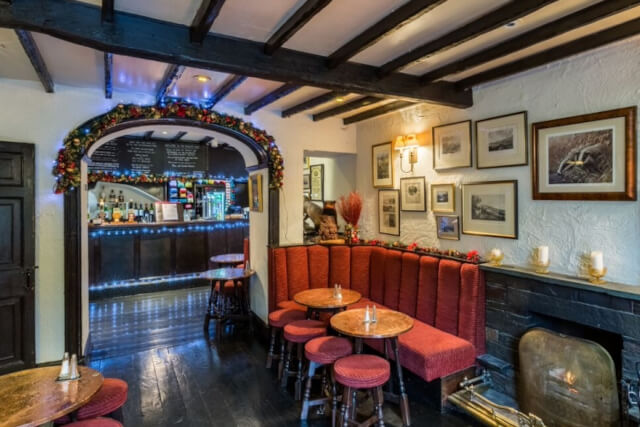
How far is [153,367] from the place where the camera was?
3613 millimetres

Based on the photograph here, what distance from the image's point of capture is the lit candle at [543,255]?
2.80 m

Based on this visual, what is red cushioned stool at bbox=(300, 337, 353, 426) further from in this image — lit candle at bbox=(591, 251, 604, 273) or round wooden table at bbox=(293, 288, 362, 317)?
lit candle at bbox=(591, 251, 604, 273)

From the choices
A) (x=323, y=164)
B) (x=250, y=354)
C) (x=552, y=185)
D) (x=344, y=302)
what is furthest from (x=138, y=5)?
(x=323, y=164)

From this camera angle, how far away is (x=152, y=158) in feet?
22.3

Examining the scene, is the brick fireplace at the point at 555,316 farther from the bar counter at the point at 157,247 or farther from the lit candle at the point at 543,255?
the bar counter at the point at 157,247

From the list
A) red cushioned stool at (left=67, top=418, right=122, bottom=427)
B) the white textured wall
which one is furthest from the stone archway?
the white textured wall

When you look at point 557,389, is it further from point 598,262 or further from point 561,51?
point 561,51

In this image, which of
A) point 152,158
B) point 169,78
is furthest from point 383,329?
point 152,158

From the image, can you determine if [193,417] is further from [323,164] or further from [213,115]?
[323,164]

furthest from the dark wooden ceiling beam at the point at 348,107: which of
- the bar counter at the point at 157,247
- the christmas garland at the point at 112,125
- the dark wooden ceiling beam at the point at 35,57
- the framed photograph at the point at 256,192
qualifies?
the bar counter at the point at 157,247

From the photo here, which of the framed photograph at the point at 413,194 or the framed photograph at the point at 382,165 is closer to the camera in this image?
the framed photograph at the point at 413,194

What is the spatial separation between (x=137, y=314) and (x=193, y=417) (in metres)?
3.06

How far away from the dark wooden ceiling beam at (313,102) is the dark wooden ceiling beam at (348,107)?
1.17 feet

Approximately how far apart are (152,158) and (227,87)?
4.20 metres
